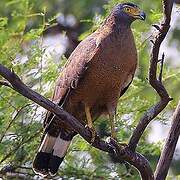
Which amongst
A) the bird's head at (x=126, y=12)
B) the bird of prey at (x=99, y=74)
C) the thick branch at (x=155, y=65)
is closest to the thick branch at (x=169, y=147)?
the thick branch at (x=155, y=65)

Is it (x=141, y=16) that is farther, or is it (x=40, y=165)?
(x=40, y=165)

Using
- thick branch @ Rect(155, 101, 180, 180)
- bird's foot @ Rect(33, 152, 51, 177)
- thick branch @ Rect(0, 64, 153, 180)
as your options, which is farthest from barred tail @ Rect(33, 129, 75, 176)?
thick branch @ Rect(155, 101, 180, 180)

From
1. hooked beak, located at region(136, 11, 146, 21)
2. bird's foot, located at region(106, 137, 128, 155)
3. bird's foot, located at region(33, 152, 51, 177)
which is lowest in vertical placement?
bird's foot, located at region(33, 152, 51, 177)

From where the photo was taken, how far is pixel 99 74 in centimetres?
434

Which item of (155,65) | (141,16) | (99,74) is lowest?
(99,74)

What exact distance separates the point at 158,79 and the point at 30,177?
173cm

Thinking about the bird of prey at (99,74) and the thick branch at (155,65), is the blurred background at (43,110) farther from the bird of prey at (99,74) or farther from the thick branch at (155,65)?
the thick branch at (155,65)

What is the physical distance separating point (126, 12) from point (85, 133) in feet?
3.01

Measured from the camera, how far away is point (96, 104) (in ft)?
14.7

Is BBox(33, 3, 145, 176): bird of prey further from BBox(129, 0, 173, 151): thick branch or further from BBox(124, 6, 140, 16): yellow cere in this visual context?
BBox(129, 0, 173, 151): thick branch

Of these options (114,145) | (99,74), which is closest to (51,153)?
(99,74)

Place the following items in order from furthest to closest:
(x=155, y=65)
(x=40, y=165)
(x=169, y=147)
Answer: (x=40, y=165), (x=169, y=147), (x=155, y=65)

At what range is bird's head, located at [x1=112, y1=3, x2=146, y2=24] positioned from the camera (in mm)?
4402

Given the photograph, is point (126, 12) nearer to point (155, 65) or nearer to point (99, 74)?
point (99, 74)
